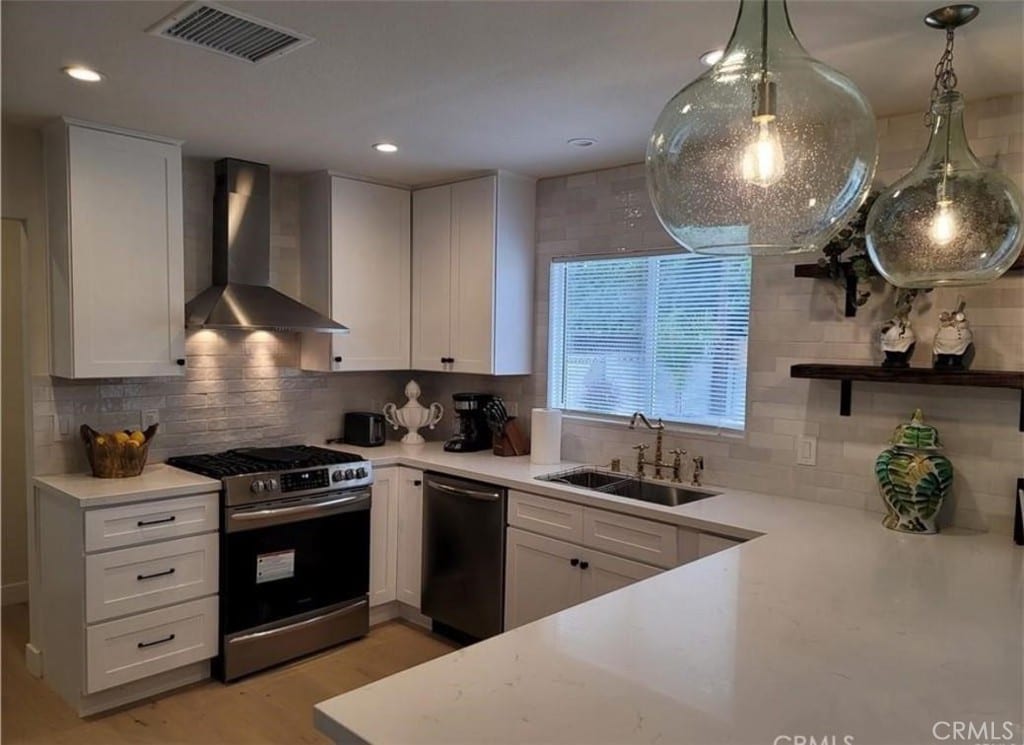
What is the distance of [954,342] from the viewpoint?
2484mm

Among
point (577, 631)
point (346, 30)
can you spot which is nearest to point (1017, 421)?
point (577, 631)

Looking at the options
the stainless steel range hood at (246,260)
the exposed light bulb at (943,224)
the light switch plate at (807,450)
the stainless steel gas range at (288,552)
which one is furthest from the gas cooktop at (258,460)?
the exposed light bulb at (943,224)

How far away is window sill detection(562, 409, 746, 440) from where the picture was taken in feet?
10.9

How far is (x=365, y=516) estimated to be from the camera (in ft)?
12.1

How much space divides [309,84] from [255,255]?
1.47 meters

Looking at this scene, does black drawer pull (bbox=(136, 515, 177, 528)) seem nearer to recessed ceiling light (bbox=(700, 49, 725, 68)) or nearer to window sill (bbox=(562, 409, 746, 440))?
window sill (bbox=(562, 409, 746, 440))

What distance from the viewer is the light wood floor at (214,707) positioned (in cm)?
281

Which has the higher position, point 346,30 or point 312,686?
point 346,30

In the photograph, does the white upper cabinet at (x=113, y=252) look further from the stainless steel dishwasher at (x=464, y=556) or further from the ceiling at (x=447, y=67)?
the stainless steel dishwasher at (x=464, y=556)

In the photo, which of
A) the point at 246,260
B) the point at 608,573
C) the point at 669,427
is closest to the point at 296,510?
the point at 246,260

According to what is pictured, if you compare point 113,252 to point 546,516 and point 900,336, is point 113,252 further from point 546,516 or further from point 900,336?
point 900,336

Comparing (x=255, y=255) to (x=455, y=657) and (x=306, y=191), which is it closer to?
(x=306, y=191)

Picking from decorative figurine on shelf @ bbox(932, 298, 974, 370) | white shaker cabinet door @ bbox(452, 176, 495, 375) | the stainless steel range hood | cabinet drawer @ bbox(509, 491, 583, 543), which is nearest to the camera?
decorative figurine on shelf @ bbox(932, 298, 974, 370)

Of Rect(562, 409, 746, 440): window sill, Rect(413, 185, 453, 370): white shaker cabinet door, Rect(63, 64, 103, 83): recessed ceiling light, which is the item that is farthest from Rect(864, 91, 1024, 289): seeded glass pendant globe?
Rect(413, 185, 453, 370): white shaker cabinet door
